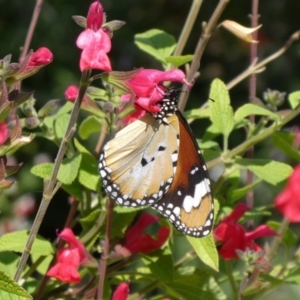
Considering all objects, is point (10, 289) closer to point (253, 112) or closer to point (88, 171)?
point (88, 171)

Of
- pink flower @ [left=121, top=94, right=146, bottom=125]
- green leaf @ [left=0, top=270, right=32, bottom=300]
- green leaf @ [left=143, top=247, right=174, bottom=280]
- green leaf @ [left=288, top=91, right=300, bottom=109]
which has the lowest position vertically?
green leaf @ [left=143, top=247, right=174, bottom=280]

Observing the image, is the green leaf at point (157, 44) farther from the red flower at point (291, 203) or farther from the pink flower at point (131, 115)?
the red flower at point (291, 203)

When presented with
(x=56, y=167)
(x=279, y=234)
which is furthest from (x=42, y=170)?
(x=279, y=234)

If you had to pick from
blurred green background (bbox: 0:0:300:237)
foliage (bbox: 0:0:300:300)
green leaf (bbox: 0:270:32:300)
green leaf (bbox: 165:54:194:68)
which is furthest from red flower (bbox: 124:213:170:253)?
blurred green background (bbox: 0:0:300:237)

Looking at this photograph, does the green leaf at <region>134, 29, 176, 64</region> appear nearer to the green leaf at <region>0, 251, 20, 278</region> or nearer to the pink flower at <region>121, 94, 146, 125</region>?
the pink flower at <region>121, 94, 146, 125</region>

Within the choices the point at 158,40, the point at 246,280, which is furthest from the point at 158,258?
the point at 158,40
